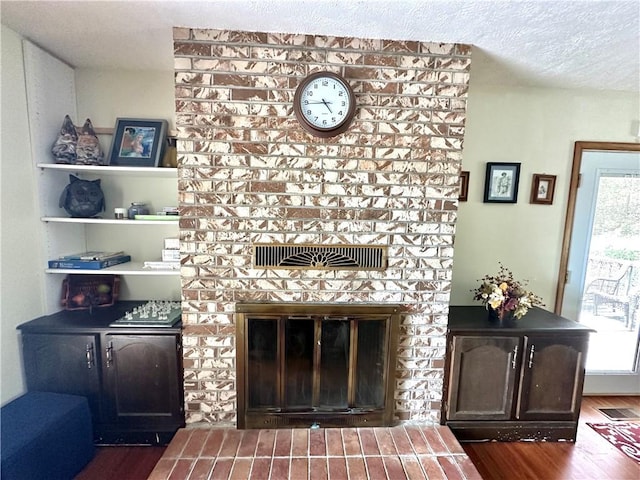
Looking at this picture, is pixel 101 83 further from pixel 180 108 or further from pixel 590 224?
pixel 590 224

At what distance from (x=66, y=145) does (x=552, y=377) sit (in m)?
3.48

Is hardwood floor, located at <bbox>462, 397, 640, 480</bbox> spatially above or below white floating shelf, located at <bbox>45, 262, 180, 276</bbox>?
below

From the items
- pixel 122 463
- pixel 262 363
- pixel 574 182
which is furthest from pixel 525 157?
pixel 122 463

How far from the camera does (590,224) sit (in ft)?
8.22

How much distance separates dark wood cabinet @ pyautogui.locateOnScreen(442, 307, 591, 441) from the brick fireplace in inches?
12.9

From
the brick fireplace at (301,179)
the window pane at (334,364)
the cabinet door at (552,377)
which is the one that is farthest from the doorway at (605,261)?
the window pane at (334,364)

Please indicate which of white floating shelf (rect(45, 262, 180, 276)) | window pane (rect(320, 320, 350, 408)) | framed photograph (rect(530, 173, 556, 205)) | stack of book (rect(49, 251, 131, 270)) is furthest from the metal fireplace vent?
framed photograph (rect(530, 173, 556, 205))

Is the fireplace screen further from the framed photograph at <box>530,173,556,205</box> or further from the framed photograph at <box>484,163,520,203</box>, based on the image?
the framed photograph at <box>530,173,556,205</box>

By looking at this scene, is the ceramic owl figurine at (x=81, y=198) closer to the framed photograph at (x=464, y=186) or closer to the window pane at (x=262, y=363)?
the window pane at (x=262, y=363)

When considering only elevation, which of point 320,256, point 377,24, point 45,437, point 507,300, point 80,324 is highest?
point 377,24

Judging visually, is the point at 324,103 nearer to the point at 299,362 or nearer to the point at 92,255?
the point at 299,362

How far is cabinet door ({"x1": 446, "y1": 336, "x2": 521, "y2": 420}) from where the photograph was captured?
6.48 feet

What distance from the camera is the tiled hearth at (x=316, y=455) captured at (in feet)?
5.19

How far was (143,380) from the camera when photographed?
190 cm
